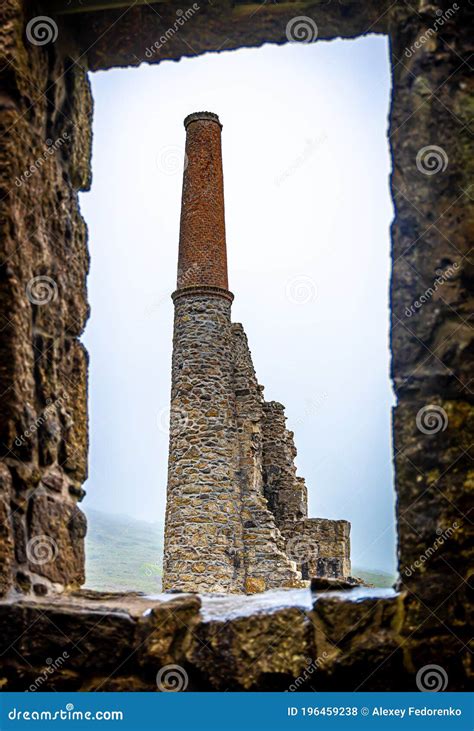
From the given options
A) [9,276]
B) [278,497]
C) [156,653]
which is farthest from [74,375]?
[278,497]

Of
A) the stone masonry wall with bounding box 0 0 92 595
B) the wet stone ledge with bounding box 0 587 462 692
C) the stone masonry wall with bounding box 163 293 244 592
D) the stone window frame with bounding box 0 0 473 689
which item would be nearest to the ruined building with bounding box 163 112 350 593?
the stone masonry wall with bounding box 163 293 244 592

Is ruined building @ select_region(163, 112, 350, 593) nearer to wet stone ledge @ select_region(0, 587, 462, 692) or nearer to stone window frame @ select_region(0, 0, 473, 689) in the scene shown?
stone window frame @ select_region(0, 0, 473, 689)

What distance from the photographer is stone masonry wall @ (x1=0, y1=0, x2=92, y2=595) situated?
2869mm

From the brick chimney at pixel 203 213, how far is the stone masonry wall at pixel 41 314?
1501 cm

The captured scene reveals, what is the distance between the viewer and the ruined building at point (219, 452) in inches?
667

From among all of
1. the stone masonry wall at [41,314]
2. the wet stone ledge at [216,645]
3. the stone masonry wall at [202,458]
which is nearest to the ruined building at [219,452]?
the stone masonry wall at [202,458]

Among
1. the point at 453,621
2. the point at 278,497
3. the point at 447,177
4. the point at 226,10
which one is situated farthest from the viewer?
the point at 278,497

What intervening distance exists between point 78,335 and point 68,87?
1.12m

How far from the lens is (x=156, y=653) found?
8.49ft

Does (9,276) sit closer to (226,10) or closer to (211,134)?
(226,10)

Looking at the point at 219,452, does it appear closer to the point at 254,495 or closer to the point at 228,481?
the point at 228,481

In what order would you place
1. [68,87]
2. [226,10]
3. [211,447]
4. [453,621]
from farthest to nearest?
[211,447] → [68,87] → [226,10] → [453,621]

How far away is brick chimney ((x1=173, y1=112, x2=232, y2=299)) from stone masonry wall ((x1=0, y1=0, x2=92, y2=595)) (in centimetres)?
1501

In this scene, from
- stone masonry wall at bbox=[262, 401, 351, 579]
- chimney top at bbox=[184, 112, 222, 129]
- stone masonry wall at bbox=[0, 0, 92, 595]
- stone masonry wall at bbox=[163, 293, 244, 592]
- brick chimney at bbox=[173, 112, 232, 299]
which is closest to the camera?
stone masonry wall at bbox=[0, 0, 92, 595]
